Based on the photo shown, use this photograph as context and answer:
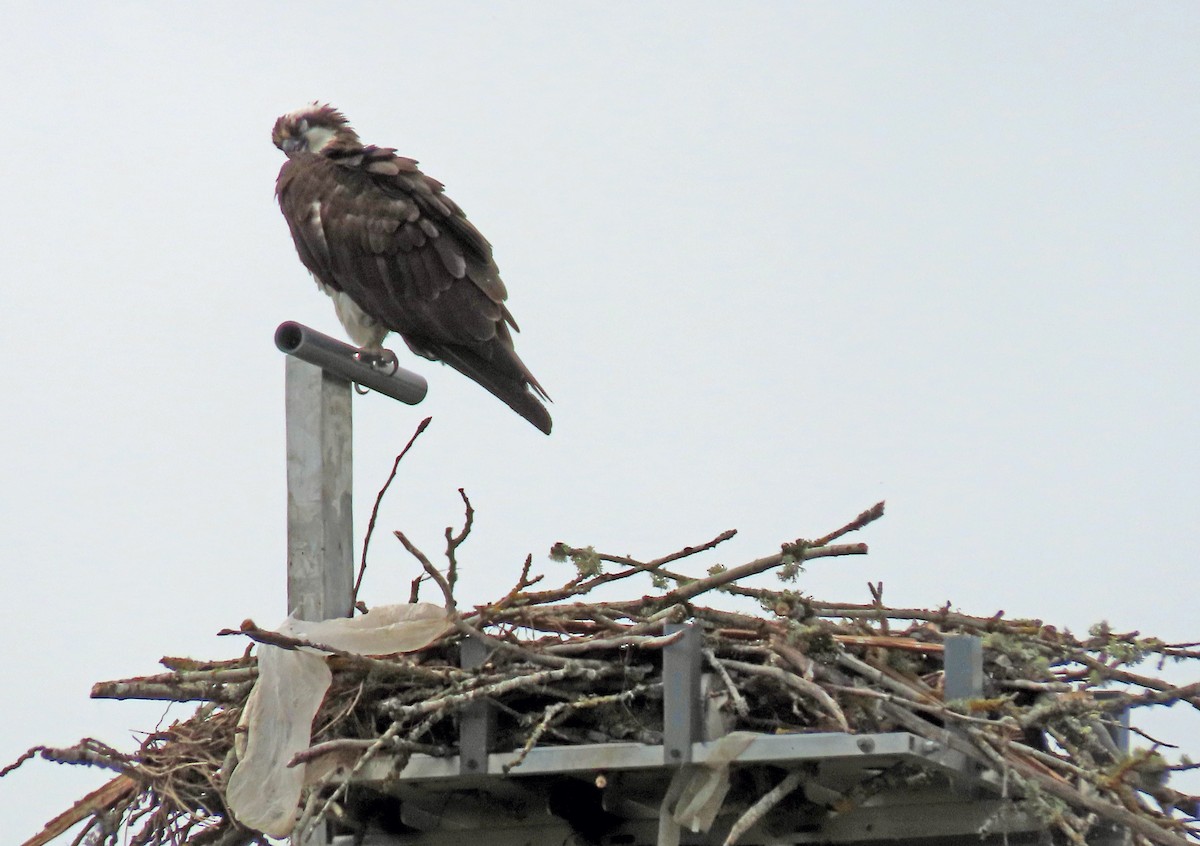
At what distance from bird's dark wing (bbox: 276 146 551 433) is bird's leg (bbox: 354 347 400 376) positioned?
13cm

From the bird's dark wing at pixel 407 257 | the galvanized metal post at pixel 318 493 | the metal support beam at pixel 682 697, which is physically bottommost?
the metal support beam at pixel 682 697

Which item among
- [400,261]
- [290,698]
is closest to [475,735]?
[290,698]

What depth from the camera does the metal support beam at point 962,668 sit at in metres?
4.27

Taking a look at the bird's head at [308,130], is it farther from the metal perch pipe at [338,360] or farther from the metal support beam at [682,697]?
the metal support beam at [682,697]

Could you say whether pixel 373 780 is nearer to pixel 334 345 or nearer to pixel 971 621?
pixel 334 345

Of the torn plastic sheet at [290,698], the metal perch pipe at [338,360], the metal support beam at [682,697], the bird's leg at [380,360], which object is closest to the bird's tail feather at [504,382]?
the bird's leg at [380,360]

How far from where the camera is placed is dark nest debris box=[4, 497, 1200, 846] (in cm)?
416

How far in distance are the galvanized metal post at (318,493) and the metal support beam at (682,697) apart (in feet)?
3.77

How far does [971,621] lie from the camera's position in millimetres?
4977

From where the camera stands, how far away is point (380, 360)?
6.19 m

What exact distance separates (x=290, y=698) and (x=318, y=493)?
733 millimetres

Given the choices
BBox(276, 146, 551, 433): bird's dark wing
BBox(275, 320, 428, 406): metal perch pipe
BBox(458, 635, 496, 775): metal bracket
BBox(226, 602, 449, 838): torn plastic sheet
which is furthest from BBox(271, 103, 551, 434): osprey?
BBox(458, 635, 496, 775): metal bracket

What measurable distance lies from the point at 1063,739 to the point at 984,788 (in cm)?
23

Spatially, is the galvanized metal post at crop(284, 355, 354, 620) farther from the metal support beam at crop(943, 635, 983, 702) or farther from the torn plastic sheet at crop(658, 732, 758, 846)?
the metal support beam at crop(943, 635, 983, 702)
